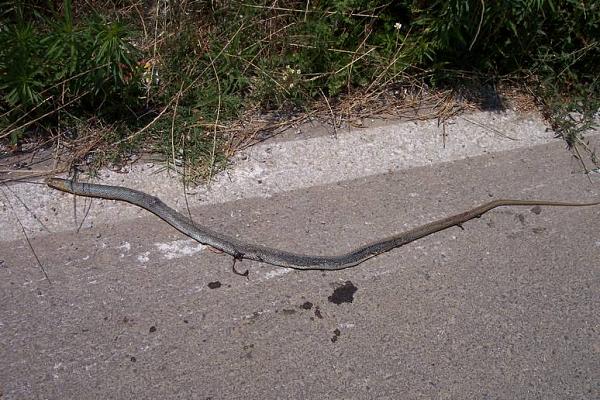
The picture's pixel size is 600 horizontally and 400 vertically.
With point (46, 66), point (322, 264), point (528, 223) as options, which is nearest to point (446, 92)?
point (528, 223)

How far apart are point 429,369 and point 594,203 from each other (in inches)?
63.8

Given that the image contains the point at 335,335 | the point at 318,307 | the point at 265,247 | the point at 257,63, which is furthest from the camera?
the point at 257,63

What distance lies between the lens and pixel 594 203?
3.47 m

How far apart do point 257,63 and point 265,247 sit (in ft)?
5.00

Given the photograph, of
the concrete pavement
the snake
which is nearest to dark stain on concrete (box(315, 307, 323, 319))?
the concrete pavement

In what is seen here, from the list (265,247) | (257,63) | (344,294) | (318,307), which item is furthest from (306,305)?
(257,63)

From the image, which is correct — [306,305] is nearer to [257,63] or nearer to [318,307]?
[318,307]

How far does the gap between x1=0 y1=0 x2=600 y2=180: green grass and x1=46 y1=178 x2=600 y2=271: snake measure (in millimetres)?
305

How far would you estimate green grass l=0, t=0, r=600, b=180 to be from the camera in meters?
3.50

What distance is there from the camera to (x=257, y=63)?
4.04 metres

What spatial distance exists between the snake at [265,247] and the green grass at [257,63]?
305 millimetres

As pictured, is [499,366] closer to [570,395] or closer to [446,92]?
[570,395]

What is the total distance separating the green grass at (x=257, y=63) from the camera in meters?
3.50

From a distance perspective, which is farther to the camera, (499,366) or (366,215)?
(366,215)
